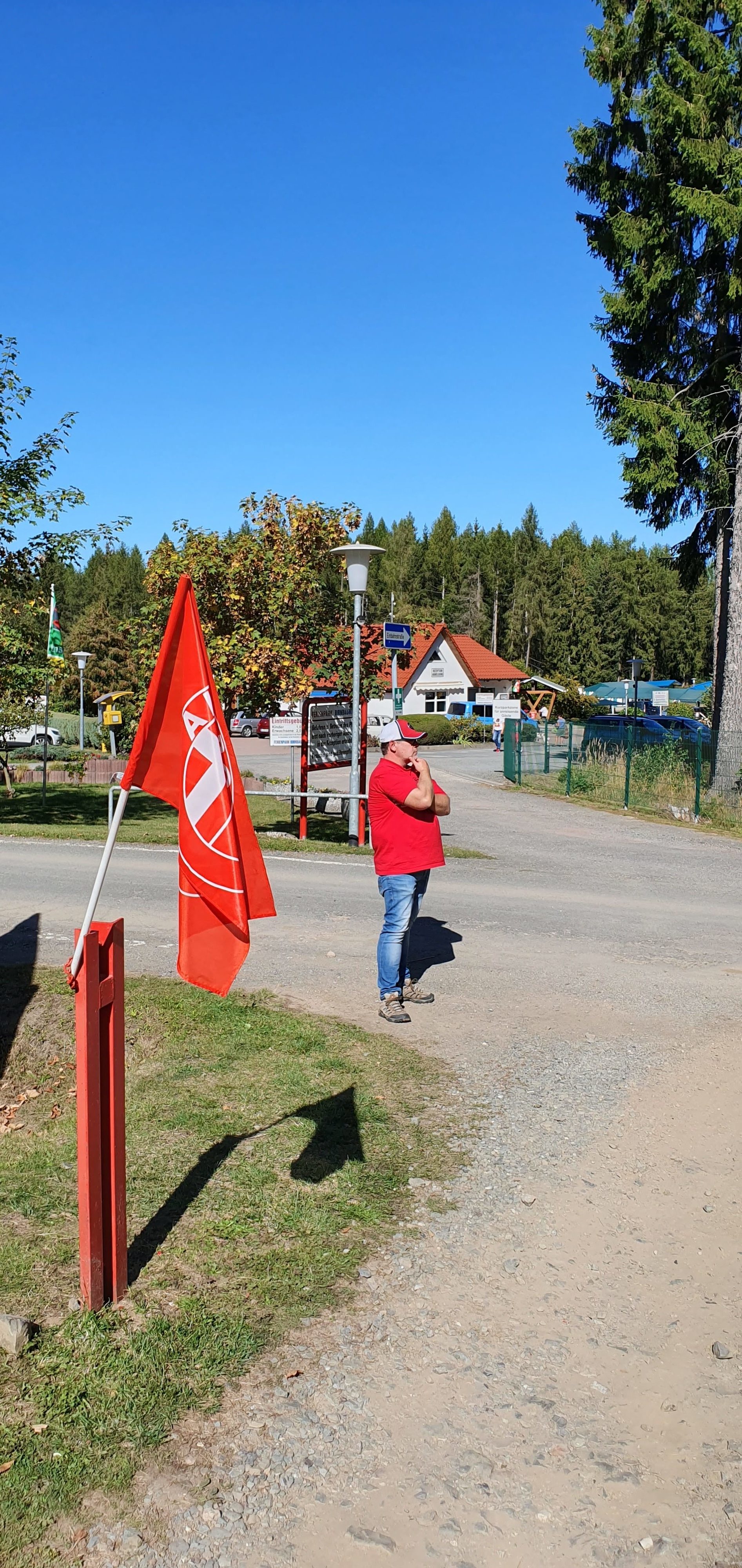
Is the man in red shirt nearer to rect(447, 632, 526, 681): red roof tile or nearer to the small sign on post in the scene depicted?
the small sign on post

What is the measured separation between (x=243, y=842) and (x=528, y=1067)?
3017 mm

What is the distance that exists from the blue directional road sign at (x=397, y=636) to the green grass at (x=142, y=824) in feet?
8.62

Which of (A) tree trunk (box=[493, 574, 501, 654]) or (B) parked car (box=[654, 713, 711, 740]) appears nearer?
(B) parked car (box=[654, 713, 711, 740])

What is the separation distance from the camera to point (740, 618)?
71.1ft

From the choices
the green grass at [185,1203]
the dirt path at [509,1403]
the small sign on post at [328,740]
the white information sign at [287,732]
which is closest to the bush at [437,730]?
the small sign on post at [328,740]

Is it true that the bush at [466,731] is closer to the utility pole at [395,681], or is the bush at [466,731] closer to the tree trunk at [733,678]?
the tree trunk at [733,678]

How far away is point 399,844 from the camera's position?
22.7ft

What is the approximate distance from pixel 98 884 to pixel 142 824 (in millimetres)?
14100

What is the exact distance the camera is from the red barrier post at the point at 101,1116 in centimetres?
347

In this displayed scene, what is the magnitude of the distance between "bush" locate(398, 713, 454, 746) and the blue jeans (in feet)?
157

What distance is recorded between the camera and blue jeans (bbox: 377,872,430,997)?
22.5 feet

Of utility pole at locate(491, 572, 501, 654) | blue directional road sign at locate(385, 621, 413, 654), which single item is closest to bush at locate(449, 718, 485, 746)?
blue directional road sign at locate(385, 621, 413, 654)

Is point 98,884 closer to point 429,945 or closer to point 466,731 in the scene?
point 429,945

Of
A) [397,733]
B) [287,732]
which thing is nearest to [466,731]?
[287,732]
